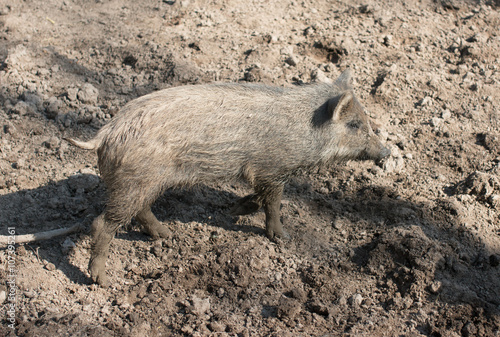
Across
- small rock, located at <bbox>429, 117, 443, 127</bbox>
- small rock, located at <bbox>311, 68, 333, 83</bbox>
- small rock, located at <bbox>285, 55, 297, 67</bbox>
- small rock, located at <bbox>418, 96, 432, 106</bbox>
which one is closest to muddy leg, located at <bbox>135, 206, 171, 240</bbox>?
small rock, located at <bbox>311, 68, 333, 83</bbox>

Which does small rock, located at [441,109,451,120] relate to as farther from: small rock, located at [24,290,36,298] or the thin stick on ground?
small rock, located at [24,290,36,298]

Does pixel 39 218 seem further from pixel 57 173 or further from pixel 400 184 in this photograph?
pixel 400 184

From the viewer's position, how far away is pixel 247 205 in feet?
13.1

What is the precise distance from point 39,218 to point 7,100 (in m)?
1.58

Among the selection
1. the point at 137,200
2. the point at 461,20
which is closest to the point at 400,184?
the point at 137,200

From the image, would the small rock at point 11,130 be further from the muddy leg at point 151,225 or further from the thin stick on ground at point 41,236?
the muddy leg at point 151,225

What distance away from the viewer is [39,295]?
128 inches

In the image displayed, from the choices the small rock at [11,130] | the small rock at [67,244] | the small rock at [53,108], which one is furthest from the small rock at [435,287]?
the small rock at [11,130]

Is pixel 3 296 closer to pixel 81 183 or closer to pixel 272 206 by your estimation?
pixel 81 183

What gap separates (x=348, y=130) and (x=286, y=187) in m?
0.97

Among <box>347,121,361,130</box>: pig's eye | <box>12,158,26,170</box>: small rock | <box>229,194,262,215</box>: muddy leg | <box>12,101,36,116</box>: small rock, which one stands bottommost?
<box>12,158,26,170</box>: small rock

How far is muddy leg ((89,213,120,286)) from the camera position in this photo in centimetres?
335

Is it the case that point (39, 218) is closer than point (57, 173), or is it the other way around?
point (39, 218)

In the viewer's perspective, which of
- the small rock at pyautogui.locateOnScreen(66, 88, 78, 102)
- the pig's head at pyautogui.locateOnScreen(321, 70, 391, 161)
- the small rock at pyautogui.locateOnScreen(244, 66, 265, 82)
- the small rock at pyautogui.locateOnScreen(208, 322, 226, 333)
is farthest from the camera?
the small rock at pyautogui.locateOnScreen(244, 66, 265, 82)
